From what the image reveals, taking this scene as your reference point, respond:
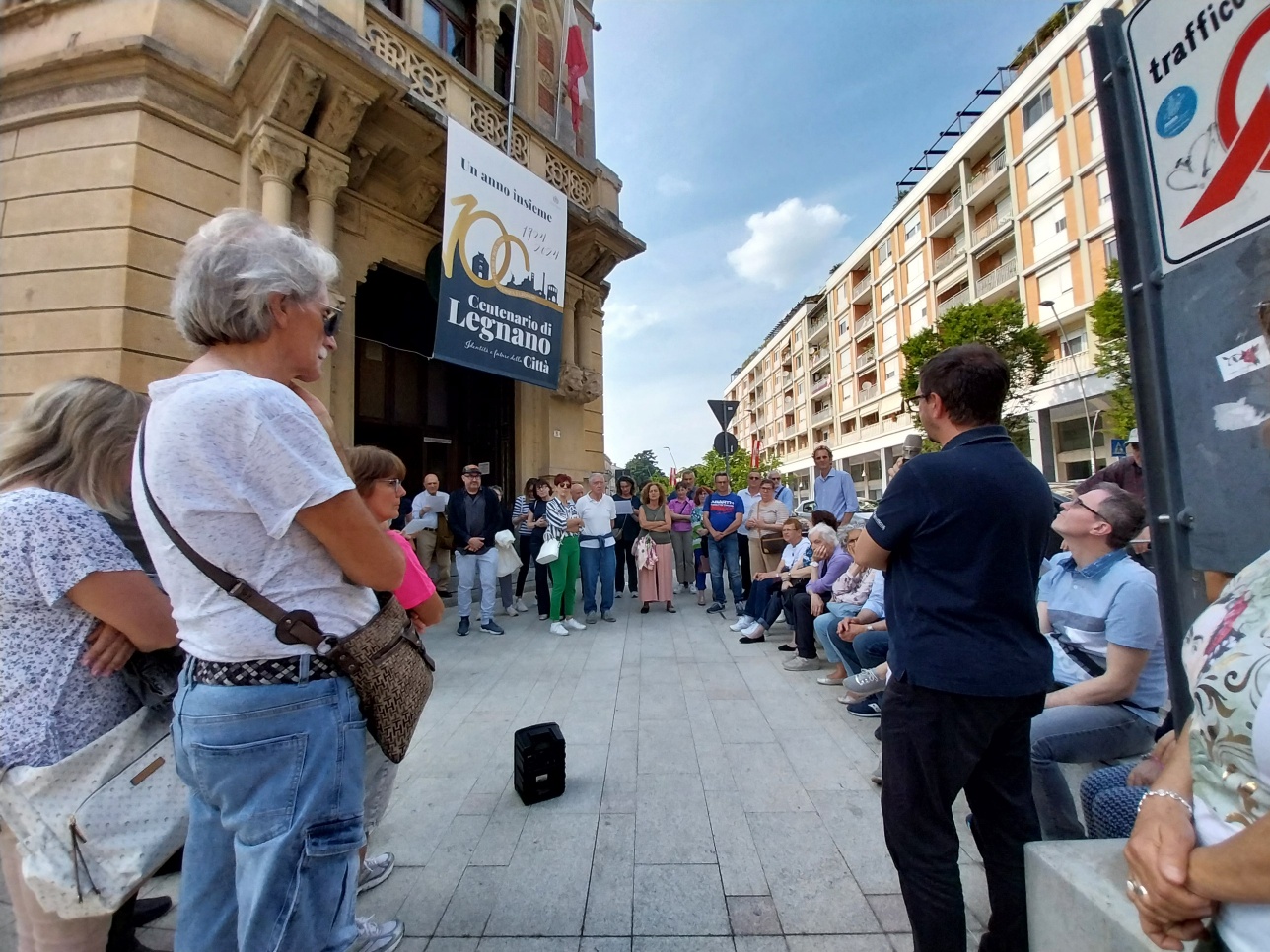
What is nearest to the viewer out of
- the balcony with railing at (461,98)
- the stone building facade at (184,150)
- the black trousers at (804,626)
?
the black trousers at (804,626)

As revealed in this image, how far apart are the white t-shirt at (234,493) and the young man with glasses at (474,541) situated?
5.43m

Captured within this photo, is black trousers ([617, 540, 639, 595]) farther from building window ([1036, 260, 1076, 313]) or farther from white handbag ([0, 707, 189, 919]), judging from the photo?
building window ([1036, 260, 1076, 313])

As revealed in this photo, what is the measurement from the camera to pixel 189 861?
→ 3.71 ft

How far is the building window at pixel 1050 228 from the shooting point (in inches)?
1003

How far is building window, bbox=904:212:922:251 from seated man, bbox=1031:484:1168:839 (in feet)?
135

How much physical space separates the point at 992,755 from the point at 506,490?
8.74 m

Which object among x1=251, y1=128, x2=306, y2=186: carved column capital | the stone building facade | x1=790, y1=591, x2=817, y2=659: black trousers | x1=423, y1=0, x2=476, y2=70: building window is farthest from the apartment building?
x1=251, y1=128, x2=306, y2=186: carved column capital

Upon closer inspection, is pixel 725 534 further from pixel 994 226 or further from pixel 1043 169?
pixel 994 226

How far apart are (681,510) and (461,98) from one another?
6.92 m

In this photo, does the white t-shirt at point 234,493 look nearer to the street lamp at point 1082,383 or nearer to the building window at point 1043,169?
the street lamp at point 1082,383

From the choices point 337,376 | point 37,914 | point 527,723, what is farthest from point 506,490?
point 37,914

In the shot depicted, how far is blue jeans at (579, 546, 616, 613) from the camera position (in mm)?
7023

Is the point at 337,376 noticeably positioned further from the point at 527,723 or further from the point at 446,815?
the point at 446,815

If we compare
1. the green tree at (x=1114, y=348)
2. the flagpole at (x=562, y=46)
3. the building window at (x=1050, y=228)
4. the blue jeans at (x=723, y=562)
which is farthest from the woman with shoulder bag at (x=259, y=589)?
the building window at (x=1050, y=228)
